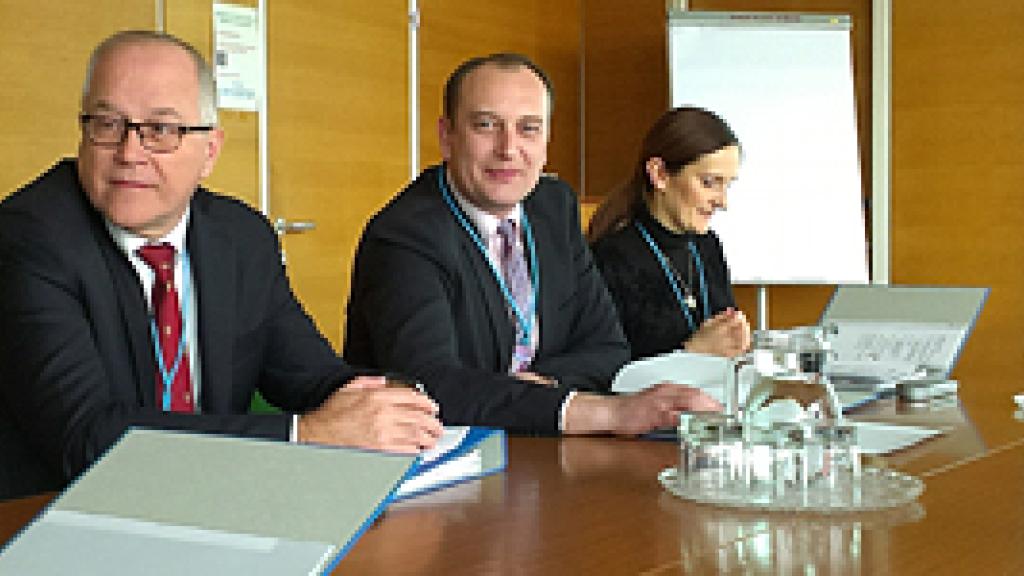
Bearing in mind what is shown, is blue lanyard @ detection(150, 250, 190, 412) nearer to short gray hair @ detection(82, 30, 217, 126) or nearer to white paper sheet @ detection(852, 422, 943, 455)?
short gray hair @ detection(82, 30, 217, 126)

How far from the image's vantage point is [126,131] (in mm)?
2305

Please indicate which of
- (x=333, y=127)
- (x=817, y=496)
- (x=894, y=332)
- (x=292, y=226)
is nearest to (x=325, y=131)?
(x=333, y=127)

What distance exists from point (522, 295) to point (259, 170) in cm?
290

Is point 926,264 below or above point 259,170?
below

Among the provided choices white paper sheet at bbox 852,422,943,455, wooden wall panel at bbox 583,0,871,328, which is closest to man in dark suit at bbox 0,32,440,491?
white paper sheet at bbox 852,422,943,455

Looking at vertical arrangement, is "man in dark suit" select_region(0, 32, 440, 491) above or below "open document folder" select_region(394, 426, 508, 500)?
above

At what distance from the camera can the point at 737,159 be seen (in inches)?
168

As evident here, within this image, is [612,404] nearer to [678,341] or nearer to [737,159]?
[678,341]

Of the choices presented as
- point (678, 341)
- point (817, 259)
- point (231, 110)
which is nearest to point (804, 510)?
point (678, 341)

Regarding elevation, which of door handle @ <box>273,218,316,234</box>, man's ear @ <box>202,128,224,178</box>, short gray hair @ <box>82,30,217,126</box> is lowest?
door handle @ <box>273,218,316,234</box>

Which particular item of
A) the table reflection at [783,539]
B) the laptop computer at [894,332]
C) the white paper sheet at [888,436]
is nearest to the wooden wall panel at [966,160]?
the laptop computer at [894,332]

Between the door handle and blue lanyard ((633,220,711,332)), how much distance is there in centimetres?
208

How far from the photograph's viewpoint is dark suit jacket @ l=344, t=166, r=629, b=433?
8.13 feet

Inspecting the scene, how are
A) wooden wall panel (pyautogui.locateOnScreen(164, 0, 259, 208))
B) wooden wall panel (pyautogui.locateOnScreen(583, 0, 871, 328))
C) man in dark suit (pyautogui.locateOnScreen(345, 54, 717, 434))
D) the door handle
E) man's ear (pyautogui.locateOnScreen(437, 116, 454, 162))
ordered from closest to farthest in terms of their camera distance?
man in dark suit (pyautogui.locateOnScreen(345, 54, 717, 434)), man's ear (pyautogui.locateOnScreen(437, 116, 454, 162)), wooden wall panel (pyautogui.locateOnScreen(164, 0, 259, 208)), the door handle, wooden wall panel (pyautogui.locateOnScreen(583, 0, 871, 328))
